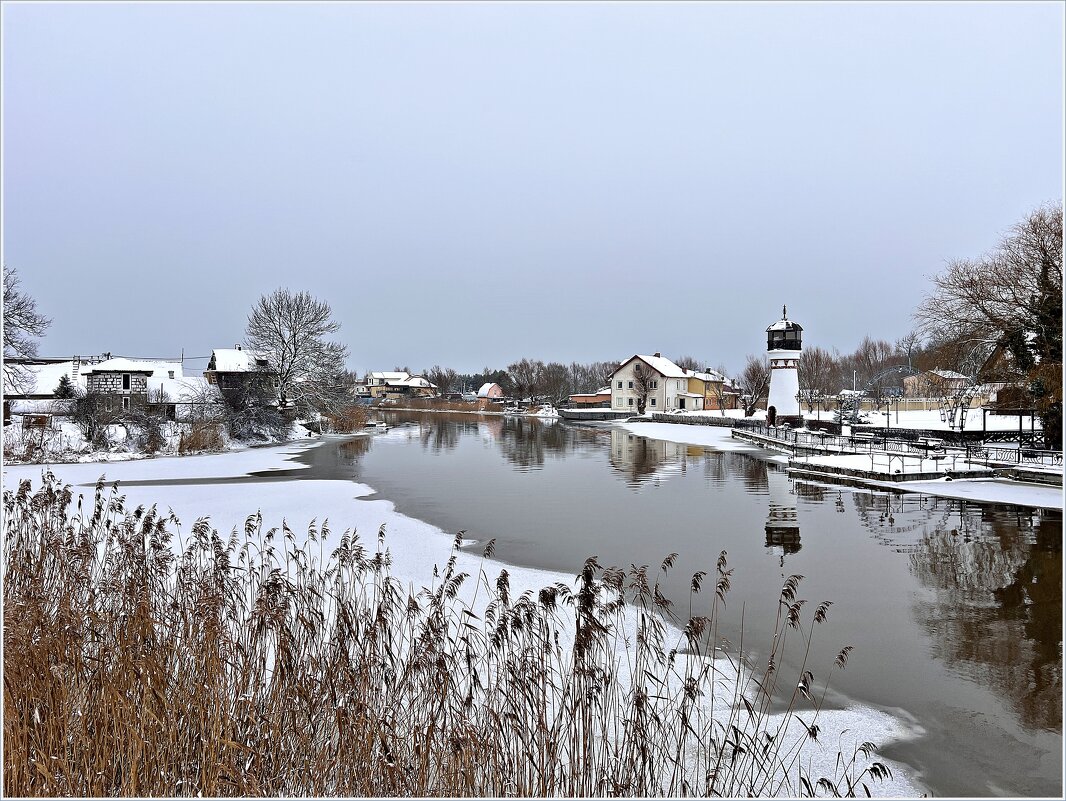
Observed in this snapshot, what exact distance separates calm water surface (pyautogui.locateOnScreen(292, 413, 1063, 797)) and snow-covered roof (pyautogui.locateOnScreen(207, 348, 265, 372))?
3110cm

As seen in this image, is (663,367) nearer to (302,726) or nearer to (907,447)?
(907,447)

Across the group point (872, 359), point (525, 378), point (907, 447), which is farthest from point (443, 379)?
point (907, 447)

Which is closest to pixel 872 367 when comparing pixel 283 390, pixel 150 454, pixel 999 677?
pixel 283 390

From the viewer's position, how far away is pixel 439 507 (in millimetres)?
17953

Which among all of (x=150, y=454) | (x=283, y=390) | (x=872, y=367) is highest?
(x=872, y=367)

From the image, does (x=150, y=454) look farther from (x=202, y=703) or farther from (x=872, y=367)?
(x=872, y=367)

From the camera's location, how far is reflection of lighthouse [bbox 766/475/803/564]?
1329cm

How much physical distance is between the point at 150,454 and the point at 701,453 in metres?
26.7

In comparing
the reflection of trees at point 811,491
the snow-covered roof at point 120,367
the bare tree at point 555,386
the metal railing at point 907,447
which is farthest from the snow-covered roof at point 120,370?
the bare tree at point 555,386

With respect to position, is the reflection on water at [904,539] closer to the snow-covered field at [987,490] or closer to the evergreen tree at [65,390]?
the snow-covered field at [987,490]

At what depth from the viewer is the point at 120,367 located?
48219 mm

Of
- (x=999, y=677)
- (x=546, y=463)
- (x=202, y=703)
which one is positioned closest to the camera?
(x=202, y=703)

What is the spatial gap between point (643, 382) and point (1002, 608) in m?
71.6

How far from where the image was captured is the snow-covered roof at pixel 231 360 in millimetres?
53125
